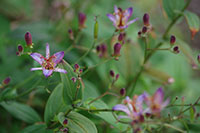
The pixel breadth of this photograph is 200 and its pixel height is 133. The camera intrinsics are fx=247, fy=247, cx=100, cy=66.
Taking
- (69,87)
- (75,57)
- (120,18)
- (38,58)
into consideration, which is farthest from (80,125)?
(75,57)

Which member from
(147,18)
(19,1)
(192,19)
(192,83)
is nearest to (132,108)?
(147,18)

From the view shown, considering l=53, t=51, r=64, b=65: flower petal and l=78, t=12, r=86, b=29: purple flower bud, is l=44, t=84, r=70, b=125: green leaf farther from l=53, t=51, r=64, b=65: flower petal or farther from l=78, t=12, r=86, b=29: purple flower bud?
l=78, t=12, r=86, b=29: purple flower bud

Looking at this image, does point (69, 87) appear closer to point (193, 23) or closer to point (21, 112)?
point (21, 112)

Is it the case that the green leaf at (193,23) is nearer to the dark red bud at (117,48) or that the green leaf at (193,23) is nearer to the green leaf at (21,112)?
the dark red bud at (117,48)

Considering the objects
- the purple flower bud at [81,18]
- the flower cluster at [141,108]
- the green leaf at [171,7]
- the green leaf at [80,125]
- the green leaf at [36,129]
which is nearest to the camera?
the flower cluster at [141,108]

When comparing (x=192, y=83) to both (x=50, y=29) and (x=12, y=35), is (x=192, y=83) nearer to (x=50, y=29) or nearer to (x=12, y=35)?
(x=50, y=29)

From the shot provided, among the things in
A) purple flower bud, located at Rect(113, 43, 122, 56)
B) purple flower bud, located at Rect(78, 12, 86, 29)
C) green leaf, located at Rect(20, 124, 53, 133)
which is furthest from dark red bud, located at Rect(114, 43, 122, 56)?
green leaf, located at Rect(20, 124, 53, 133)

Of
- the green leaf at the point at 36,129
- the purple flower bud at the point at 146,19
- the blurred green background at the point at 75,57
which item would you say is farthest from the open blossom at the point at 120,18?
the green leaf at the point at 36,129
